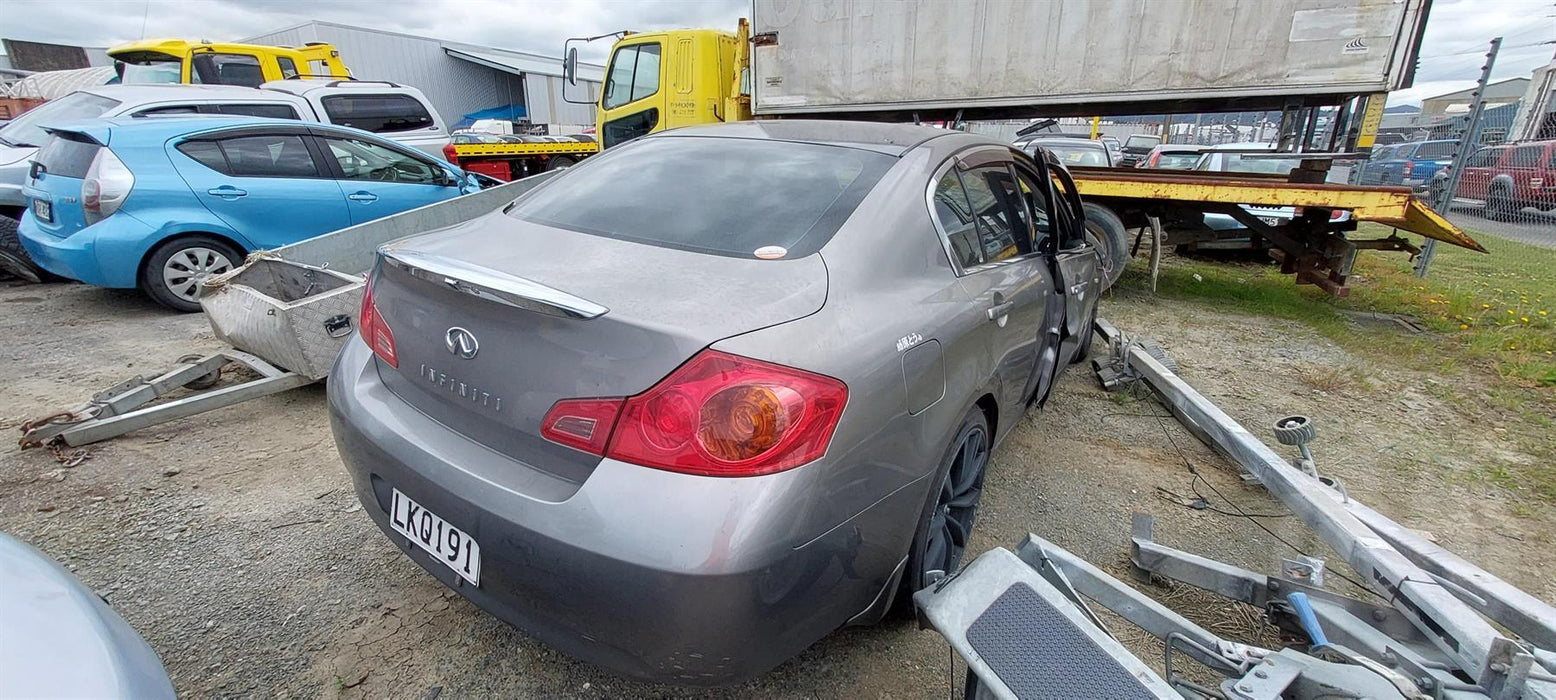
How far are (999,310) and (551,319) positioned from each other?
1424mm

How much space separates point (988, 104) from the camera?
288 inches

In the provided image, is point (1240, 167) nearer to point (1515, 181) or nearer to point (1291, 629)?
point (1515, 181)

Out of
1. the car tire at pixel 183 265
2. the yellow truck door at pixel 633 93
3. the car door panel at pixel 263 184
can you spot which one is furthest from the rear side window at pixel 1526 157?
the car tire at pixel 183 265

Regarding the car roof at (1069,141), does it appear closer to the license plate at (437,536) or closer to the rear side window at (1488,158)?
the rear side window at (1488,158)

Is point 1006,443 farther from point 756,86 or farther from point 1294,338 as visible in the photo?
point 756,86

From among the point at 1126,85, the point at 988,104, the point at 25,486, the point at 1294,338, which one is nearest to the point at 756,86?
the point at 988,104

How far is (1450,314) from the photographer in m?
5.89

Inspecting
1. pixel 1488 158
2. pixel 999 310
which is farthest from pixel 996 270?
pixel 1488 158

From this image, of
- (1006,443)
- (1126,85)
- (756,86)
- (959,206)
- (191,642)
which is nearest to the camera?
(191,642)

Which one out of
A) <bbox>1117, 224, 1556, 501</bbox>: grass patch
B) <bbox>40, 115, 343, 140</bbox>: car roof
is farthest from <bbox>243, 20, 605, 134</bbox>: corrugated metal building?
<bbox>1117, 224, 1556, 501</bbox>: grass patch

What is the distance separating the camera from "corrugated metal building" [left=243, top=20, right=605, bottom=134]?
796 inches

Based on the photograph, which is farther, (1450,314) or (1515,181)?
(1515,181)

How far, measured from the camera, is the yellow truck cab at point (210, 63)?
9.80 m

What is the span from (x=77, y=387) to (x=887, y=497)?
14.8 feet
